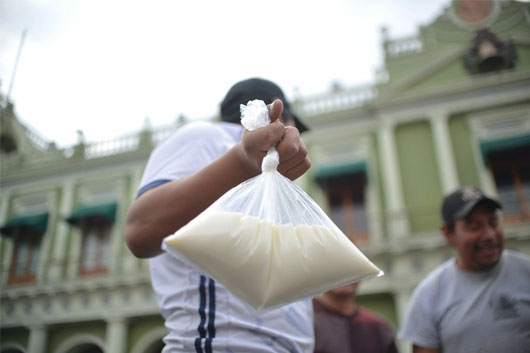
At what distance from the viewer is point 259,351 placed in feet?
3.08

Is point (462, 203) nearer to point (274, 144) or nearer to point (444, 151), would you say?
point (274, 144)

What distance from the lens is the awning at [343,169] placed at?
32.3ft

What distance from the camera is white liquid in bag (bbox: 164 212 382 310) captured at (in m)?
0.75

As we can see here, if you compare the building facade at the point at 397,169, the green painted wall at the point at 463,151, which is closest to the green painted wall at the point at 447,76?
the building facade at the point at 397,169

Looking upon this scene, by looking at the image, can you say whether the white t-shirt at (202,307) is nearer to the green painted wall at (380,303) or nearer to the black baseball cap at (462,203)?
the black baseball cap at (462,203)

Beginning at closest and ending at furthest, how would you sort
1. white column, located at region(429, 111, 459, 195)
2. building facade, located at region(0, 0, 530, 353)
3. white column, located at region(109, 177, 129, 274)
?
1. building facade, located at region(0, 0, 530, 353)
2. white column, located at region(429, 111, 459, 195)
3. white column, located at region(109, 177, 129, 274)

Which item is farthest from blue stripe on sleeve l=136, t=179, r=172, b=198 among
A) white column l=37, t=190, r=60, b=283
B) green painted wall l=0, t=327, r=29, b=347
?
white column l=37, t=190, r=60, b=283

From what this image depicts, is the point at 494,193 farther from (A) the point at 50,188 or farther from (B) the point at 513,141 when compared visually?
(A) the point at 50,188

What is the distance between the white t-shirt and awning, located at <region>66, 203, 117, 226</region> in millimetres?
11171

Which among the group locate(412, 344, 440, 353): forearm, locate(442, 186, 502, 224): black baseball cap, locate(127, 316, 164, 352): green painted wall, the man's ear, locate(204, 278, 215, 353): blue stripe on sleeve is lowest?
locate(412, 344, 440, 353): forearm

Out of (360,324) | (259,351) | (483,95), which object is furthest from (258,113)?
(483,95)

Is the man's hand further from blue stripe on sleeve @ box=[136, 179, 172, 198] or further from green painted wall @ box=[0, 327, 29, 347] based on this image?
green painted wall @ box=[0, 327, 29, 347]

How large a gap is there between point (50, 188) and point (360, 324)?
37.9 ft

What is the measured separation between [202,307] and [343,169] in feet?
30.1
